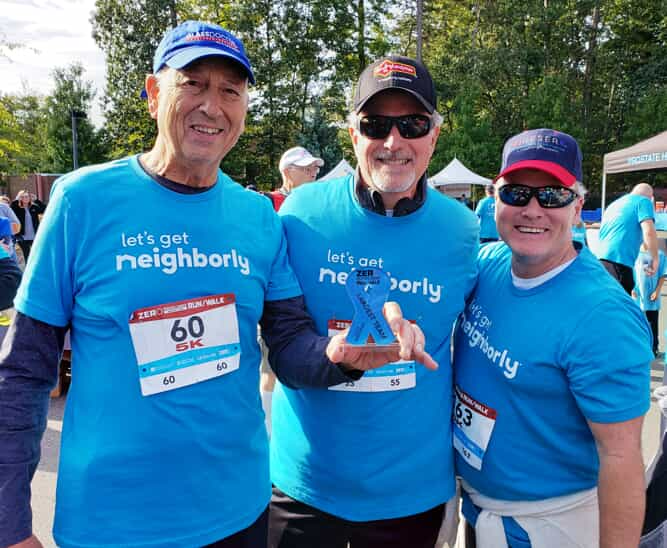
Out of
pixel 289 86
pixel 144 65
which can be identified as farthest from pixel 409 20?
pixel 144 65

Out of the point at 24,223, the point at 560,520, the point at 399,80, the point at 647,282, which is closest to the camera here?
the point at 560,520

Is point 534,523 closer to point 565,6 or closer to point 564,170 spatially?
point 564,170

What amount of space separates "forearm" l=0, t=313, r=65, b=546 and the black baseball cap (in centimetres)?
130

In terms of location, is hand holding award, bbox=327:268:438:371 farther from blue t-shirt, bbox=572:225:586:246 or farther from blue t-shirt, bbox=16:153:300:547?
blue t-shirt, bbox=572:225:586:246

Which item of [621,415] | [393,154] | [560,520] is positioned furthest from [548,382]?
[393,154]

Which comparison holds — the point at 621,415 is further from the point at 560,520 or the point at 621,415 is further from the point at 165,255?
the point at 165,255

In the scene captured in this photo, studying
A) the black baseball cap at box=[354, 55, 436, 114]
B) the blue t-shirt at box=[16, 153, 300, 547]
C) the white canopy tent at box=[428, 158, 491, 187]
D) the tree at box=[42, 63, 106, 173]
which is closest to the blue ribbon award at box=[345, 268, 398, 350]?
the blue t-shirt at box=[16, 153, 300, 547]

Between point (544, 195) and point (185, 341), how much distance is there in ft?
4.29

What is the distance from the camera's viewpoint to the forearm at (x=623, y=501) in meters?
1.56

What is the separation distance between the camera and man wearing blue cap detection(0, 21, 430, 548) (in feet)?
4.38

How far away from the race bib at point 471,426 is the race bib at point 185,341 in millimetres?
866

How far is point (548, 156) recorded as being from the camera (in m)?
1.84

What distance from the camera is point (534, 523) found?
174 centimetres

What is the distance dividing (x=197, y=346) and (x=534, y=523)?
1.26 meters
